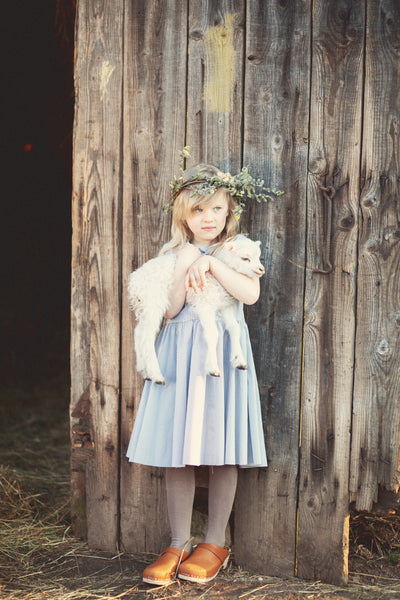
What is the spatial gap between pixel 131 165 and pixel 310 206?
2.76 feet

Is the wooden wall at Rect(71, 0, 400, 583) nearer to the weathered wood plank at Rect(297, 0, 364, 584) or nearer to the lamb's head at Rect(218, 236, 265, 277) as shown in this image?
the weathered wood plank at Rect(297, 0, 364, 584)

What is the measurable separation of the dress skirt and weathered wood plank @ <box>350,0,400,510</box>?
445mm

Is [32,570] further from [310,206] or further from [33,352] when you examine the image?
[33,352]

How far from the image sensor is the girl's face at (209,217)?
261 cm

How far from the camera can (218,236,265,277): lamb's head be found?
255 centimetres

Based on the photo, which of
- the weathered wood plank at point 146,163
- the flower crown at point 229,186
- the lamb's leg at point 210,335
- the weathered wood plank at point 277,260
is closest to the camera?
the lamb's leg at point 210,335

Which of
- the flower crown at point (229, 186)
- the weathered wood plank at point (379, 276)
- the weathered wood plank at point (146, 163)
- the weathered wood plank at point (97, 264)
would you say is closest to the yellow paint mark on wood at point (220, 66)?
the weathered wood plank at point (146, 163)

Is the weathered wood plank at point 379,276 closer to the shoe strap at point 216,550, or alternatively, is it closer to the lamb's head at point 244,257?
the lamb's head at point 244,257

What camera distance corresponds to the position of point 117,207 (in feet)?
9.73

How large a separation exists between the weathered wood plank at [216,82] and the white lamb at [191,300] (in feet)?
1.51

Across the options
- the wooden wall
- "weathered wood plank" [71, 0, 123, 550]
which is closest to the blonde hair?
the wooden wall

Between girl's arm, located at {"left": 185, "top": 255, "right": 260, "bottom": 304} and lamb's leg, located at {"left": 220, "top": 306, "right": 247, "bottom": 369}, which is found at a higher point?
girl's arm, located at {"left": 185, "top": 255, "right": 260, "bottom": 304}

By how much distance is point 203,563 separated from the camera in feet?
8.44

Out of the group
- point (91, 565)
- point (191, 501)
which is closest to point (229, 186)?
point (191, 501)
